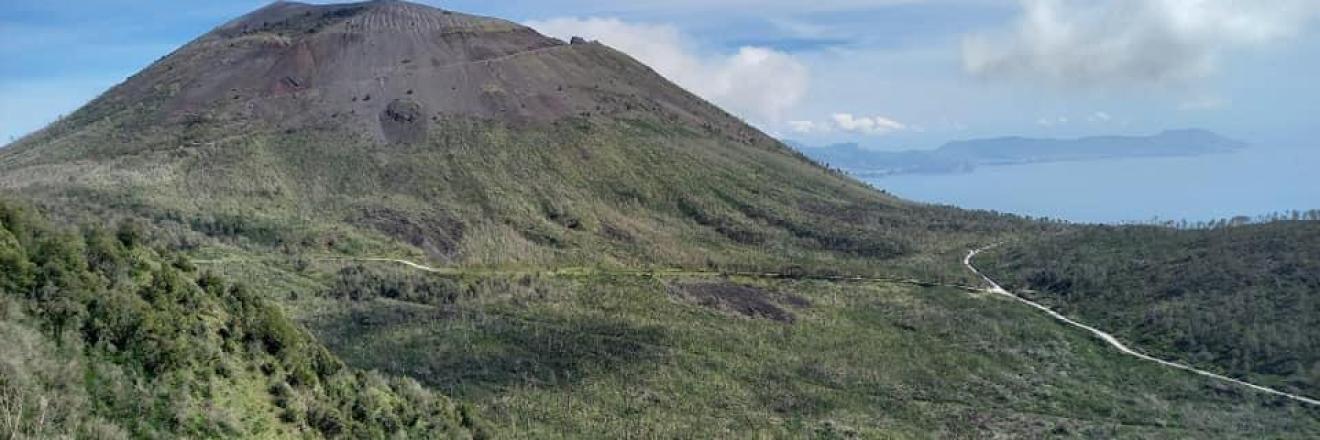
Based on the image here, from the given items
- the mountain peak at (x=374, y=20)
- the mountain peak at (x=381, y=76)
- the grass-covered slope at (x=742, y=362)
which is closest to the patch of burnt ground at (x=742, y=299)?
the grass-covered slope at (x=742, y=362)

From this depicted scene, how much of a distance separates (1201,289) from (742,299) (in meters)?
32.1

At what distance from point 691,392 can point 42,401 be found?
34.0 meters

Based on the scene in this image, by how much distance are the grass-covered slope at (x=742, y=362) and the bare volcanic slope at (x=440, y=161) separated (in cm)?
1471

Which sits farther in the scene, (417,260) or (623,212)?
(623,212)

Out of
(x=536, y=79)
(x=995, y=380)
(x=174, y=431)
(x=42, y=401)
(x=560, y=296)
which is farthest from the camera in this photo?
(x=536, y=79)

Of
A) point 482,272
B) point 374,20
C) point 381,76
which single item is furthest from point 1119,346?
point 374,20

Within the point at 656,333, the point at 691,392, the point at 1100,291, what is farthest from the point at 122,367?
the point at 1100,291

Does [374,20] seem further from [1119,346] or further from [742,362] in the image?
[1119,346]

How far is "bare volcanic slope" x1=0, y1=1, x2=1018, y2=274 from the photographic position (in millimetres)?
82062

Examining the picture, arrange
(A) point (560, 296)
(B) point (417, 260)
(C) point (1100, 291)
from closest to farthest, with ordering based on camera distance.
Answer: (A) point (560, 296)
(C) point (1100, 291)
(B) point (417, 260)

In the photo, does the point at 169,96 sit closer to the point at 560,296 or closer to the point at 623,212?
the point at 623,212

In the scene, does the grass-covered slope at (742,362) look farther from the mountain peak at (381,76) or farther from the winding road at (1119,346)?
the mountain peak at (381,76)

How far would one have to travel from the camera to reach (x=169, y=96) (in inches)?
4304

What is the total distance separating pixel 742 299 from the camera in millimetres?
68000
